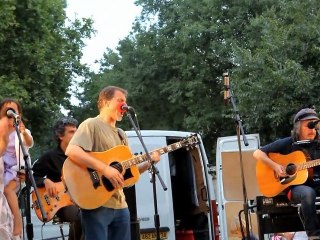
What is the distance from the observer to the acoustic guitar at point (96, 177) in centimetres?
533

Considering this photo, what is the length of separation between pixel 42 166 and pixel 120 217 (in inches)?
60.7

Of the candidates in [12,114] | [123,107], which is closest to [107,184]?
[123,107]

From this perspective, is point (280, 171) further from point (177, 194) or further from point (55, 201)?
point (55, 201)

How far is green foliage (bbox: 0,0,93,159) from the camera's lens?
1781 centimetres

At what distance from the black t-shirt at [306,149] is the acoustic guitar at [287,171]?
46 millimetres

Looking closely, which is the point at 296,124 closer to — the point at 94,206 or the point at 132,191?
the point at 132,191

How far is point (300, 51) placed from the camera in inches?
589

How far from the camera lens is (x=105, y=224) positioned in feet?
17.3

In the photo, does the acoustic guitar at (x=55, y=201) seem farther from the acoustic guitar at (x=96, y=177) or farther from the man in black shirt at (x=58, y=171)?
the acoustic guitar at (x=96, y=177)

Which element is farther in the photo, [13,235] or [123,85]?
[123,85]

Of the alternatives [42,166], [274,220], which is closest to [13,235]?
[42,166]

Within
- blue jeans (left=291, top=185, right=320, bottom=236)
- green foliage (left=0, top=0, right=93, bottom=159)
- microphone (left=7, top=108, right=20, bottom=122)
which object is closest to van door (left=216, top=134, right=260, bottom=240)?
blue jeans (left=291, top=185, right=320, bottom=236)

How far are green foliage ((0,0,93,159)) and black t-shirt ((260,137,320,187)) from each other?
1160cm

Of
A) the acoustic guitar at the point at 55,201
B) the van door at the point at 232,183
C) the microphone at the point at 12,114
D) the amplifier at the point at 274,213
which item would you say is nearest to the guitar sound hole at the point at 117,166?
the microphone at the point at 12,114
